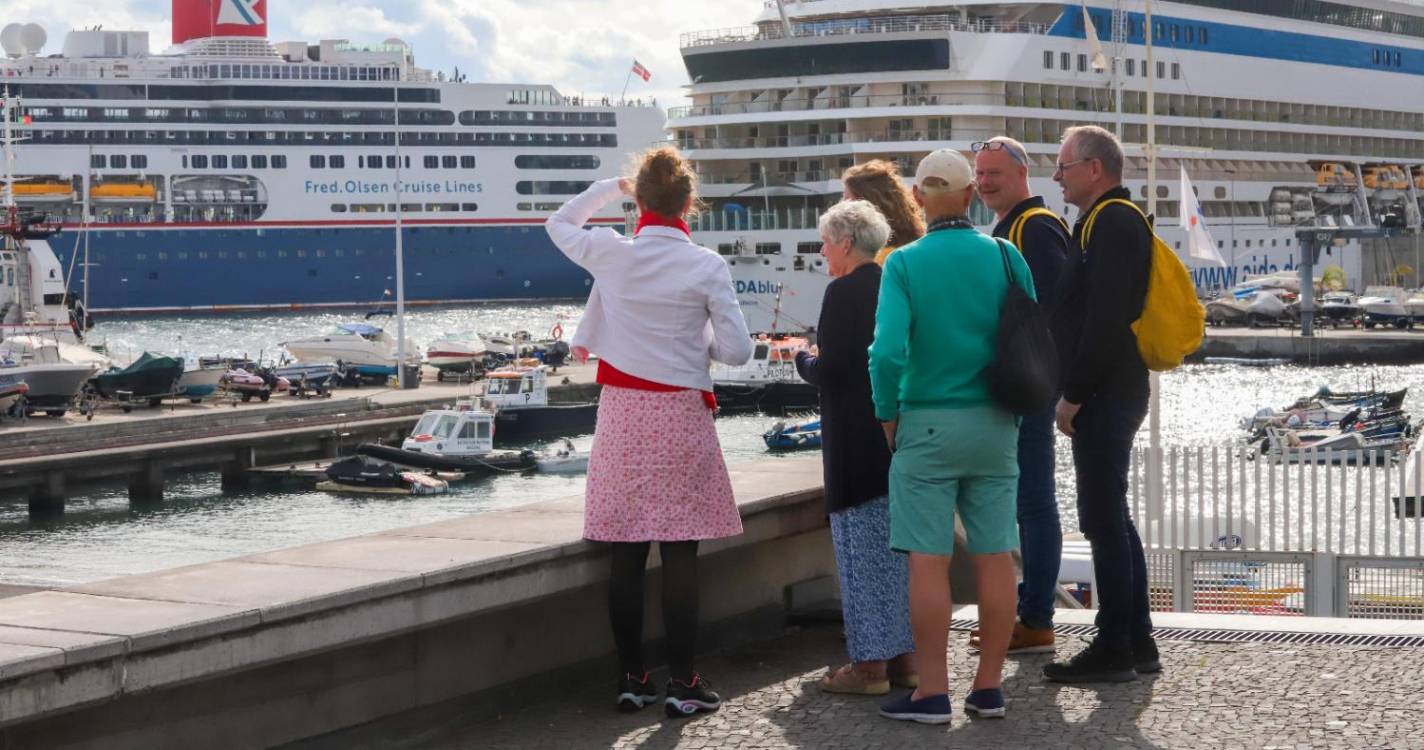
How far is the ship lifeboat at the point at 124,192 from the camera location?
75250 millimetres

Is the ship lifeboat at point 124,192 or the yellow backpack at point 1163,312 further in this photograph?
the ship lifeboat at point 124,192

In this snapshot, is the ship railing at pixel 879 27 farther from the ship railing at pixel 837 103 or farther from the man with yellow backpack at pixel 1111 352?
the man with yellow backpack at pixel 1111 352

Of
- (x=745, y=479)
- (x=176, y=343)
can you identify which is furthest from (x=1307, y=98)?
(x=745, y=479)

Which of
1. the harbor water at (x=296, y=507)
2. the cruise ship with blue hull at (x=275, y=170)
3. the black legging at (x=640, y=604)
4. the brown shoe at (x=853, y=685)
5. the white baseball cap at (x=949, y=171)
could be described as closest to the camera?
the white baseball cap at (x=949, y=171)

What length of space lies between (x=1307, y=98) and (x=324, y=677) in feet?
199

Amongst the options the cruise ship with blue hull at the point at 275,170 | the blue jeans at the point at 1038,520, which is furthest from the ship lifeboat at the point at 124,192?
the blue jeans at the point at 1038,520

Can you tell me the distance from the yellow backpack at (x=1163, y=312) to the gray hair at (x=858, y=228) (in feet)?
1.82

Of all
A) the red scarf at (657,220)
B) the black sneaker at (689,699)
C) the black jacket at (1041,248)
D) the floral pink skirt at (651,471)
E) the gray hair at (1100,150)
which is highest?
the gray hair at (1100,150)

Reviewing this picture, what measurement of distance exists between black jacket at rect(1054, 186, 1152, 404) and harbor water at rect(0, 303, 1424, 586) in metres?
16.5

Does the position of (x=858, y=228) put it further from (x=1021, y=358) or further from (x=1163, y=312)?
(x=1163, y=312)

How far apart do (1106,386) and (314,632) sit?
2.09 m

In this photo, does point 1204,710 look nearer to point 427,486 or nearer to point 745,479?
point 745,479

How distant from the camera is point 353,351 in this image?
1644 inches

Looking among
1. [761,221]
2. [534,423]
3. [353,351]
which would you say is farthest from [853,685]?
[761,221]
